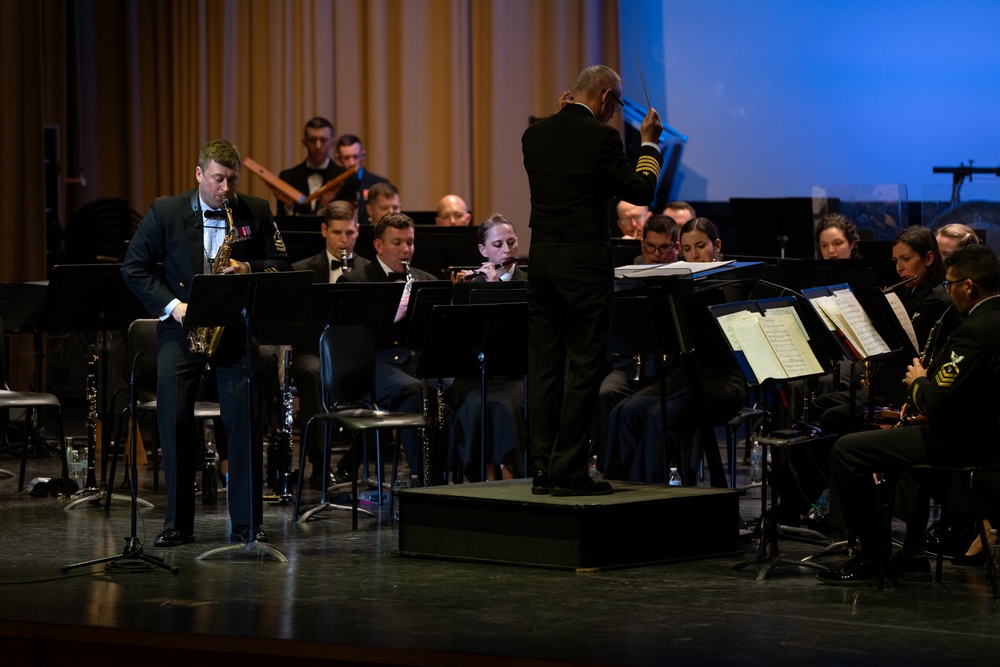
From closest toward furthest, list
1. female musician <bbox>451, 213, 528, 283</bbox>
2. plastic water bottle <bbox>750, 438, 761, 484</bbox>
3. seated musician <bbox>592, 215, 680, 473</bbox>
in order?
seated musician <bbox>592, 215, 680, 473</bbox>
female musician <bbox>451, 213, 528, 283</bbox>
plastic water bottle <bbox>750, 438, 761, 484</bbox>

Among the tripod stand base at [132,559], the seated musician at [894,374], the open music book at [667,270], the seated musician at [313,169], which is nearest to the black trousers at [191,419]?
the tripod stand base at [132,559]

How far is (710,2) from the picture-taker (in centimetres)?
1064

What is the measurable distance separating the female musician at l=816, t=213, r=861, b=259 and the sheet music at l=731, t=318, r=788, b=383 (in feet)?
8.83

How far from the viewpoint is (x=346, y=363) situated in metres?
6.55

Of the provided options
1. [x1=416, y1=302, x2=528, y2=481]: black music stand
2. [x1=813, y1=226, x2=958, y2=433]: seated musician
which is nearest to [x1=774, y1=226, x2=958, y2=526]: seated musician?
[x1=813, y1=226, x2=958, y2=433]: seated musician

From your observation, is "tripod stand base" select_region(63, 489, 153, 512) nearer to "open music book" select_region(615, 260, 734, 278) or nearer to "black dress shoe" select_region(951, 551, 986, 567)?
"open music book" select_region(615, 260, 734, 278)

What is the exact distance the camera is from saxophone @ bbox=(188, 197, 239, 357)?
546cm

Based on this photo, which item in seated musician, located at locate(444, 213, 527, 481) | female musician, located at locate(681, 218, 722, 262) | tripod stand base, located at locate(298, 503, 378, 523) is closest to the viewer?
tripod stand base, located at locate(298, 503, 378, 523)

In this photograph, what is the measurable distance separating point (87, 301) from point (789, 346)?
129 inches

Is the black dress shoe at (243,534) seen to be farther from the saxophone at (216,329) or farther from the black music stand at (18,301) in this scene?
the black music stand at (18,301)

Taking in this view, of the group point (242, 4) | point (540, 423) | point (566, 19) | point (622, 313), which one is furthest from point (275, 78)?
point (540, 423)

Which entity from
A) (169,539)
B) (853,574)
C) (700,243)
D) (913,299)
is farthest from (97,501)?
(913,299)

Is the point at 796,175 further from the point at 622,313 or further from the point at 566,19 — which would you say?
the point at 622,313

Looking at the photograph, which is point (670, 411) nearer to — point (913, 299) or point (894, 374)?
point (894, 374)
